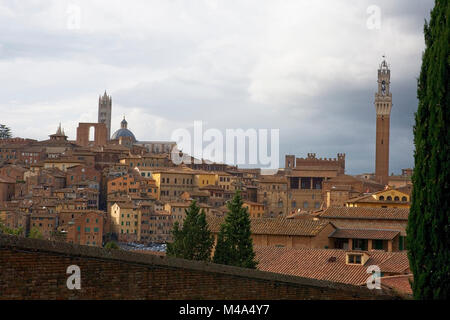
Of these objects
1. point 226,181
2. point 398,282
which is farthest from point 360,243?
point 226,181

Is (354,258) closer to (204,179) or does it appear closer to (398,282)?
(398,282)

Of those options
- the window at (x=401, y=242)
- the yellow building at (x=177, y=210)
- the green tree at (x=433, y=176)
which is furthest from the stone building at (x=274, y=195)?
the green tree at (x=433, y=176)

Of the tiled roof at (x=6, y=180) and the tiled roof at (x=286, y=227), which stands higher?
the tiled roof at (x=6, y=180)

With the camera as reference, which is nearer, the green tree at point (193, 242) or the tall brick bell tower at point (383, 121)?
the green tree at point (193, 242)

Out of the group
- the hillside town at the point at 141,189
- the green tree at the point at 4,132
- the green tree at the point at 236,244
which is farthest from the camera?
the green tree at the point at 4,132

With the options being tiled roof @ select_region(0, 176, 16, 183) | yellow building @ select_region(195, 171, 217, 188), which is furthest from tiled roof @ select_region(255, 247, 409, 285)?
tiled roof @ select_region(0, 176, 16, 183)

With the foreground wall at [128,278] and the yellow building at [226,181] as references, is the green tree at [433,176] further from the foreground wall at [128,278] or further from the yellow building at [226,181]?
the yellow building at [226,181]
